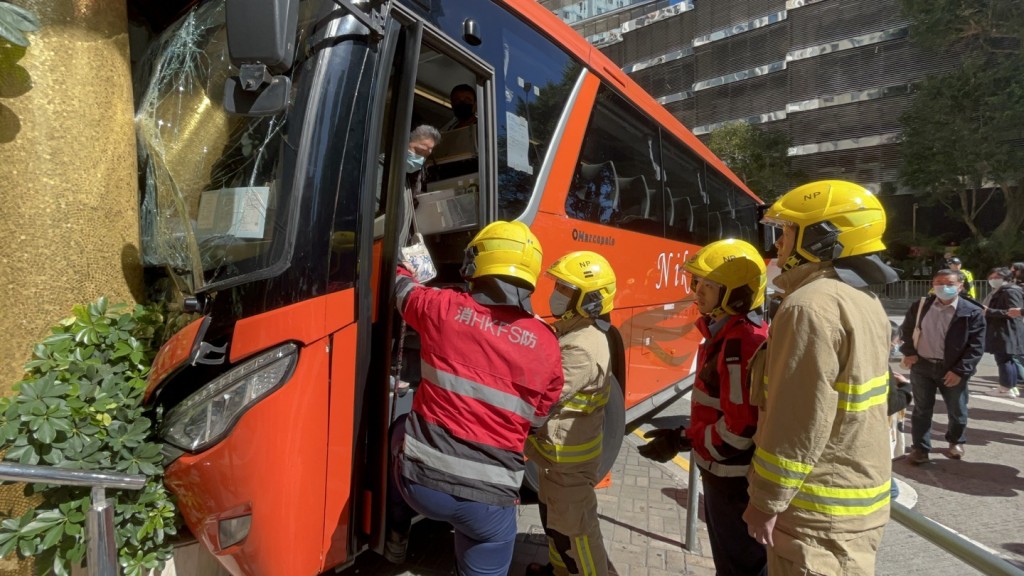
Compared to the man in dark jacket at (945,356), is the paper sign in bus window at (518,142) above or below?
above

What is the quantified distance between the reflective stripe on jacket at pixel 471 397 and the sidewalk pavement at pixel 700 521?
149cm

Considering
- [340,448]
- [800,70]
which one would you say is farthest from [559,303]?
[800,70]

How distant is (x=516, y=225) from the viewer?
2.30m

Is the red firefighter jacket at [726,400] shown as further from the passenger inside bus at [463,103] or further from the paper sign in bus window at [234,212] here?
the paper sign in bus window at [234,212]

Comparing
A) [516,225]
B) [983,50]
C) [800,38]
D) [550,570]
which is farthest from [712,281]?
[800,38]

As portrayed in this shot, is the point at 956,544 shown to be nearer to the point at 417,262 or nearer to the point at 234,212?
the point at 417,262

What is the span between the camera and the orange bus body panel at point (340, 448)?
213 cm

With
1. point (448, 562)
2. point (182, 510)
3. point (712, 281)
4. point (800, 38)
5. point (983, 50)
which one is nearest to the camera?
point (182, 510)

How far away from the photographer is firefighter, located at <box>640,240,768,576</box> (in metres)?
2.36

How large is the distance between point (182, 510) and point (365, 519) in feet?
2.25

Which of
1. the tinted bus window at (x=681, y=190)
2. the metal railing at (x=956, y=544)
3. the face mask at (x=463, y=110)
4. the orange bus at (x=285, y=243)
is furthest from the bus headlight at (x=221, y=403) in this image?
the tinted bus window at (x=681, y=190)

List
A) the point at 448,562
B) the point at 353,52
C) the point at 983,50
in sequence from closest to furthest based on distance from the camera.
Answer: the point at 353,52 → the point at 448,562 → the point at 983,50

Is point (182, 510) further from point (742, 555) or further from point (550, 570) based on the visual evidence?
point (742, 555)

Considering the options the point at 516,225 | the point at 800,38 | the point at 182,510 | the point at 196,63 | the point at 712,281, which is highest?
the point at 800,38
